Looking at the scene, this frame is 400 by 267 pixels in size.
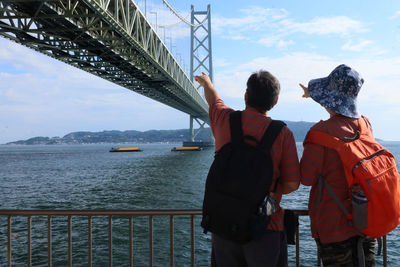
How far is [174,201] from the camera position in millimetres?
15859

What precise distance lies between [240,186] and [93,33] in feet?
51.0

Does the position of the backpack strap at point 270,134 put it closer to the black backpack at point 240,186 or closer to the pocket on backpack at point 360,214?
the black backpack at point 240,186

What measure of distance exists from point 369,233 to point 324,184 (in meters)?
0.28

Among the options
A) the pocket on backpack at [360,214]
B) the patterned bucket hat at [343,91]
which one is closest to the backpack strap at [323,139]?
the patterned bucket hat at [343,91]

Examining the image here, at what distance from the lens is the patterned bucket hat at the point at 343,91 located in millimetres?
1604

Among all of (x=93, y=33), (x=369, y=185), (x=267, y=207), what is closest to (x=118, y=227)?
(x=93, y=33)

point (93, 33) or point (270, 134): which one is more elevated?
point (93, 33)

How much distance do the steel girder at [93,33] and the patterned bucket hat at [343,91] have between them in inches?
420

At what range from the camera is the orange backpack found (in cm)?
143

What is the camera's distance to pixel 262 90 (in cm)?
152

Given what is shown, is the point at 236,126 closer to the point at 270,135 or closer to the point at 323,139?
the point at 270,135

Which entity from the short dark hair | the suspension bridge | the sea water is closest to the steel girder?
the suspension bridge

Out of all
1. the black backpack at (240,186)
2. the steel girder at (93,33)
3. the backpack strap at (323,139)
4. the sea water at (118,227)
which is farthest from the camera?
the steel girder at (93,33)

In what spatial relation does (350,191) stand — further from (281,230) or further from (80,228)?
(80,228)
